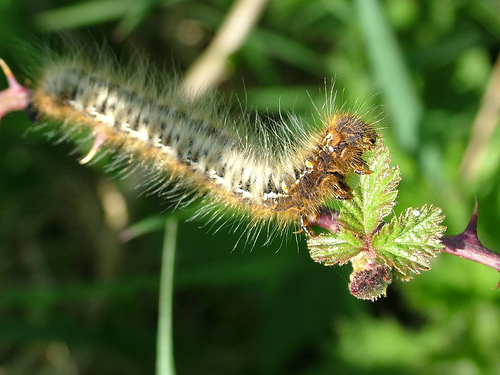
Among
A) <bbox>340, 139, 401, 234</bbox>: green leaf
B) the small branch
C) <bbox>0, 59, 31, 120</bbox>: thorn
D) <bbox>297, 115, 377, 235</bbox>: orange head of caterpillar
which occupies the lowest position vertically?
the small branch

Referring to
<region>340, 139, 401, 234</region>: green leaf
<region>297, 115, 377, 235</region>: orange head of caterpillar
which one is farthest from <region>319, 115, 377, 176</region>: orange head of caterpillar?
<region>340, 139, 401, 234</region>: green leaf

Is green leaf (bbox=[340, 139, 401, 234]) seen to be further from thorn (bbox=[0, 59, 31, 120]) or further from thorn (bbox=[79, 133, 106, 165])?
thorn (bbox=[0, 59, 31, 120])

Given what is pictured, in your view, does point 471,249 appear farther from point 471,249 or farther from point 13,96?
point 13,96

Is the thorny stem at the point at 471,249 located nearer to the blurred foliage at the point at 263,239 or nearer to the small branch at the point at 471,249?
the small branch at the point at 471,249

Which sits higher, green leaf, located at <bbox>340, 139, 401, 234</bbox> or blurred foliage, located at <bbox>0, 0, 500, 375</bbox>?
blurred foliage, located at <bbox>0, 0, 500, 375</bbox>

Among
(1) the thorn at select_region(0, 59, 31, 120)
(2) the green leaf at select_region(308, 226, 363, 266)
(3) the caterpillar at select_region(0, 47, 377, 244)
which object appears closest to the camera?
(2) the green leaf at select_region(308, 226, 363, 266)

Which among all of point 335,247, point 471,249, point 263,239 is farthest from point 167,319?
point 263,239

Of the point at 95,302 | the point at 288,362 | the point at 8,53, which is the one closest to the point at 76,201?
the point at 95,302

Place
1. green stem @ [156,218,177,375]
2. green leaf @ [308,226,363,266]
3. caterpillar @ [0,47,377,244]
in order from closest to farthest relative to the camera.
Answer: green leaf @ [308,226,363,266] < caterpillar @ [0,47,377,244] < green stem @ [156,218,177,375]
